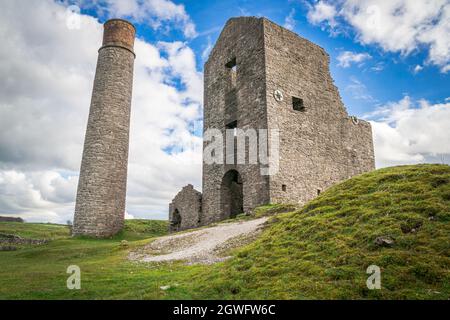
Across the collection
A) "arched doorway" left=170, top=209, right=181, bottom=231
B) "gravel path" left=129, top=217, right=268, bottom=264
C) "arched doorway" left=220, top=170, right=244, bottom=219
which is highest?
"arched doorway" left=220, top=170, right=244, bottom=219

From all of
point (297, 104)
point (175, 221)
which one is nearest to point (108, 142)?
point (175, 221)

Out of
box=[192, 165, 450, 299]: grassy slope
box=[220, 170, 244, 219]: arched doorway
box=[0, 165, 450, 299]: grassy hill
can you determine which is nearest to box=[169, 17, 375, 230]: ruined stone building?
box=[220, 170, 244, 219]: arched doorway

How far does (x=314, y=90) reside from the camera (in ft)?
72.6

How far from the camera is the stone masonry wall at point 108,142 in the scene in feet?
76.6

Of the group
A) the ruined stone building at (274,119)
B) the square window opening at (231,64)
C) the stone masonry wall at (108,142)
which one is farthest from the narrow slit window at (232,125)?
the stone masonry wall at (108,142)

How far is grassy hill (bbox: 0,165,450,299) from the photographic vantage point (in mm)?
5219

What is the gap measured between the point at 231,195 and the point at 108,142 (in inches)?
403

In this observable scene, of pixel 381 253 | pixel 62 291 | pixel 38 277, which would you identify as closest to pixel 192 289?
pixel 62 291

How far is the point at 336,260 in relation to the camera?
20.0 feet

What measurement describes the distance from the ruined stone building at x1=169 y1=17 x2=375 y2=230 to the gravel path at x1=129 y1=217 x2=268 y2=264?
16.7 feet

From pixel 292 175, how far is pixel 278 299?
14316 mm

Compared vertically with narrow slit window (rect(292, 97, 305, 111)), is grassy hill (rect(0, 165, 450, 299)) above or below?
below

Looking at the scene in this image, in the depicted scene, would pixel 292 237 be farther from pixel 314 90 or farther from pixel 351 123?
pixel 351 123

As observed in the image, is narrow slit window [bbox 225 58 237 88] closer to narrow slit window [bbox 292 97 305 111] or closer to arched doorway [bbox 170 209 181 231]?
narrow slit window [bbox 292 97 305 111]
